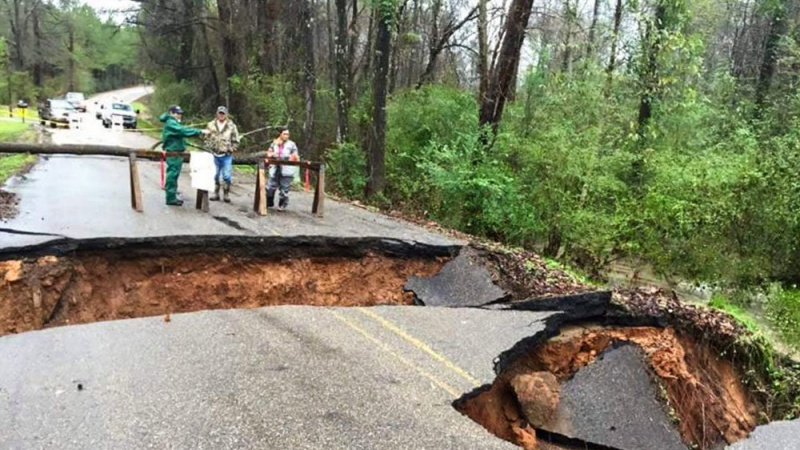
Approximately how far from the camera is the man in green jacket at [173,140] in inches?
418

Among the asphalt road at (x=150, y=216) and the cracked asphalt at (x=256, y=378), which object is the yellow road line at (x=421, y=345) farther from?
the asphalt road at (x=150, y=216)

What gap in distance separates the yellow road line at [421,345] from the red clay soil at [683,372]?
57 cm

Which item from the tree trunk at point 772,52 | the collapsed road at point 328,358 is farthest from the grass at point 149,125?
the tree trunk at point 772,52

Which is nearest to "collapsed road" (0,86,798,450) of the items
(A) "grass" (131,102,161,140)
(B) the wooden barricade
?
(B) the wooden barricade

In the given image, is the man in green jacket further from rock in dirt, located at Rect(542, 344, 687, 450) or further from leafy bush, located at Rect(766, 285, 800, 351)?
leafy bush, located at Rect(766, 285, 800, 351)

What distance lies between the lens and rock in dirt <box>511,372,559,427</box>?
5.40m

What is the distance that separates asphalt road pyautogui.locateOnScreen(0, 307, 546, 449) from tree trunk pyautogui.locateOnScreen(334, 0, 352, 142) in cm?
1139

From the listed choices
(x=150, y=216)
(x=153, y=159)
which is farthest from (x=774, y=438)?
(x=153, y=159)

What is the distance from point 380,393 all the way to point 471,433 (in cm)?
85

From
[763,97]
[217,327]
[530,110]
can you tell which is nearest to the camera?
[217,327]

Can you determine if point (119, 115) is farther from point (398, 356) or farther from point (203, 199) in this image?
point (398, 356)

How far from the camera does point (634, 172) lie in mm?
13867

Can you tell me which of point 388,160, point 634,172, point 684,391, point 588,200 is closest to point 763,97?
point 634,172

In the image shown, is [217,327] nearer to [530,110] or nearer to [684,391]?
[684,391]
